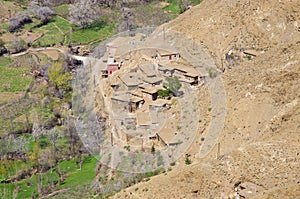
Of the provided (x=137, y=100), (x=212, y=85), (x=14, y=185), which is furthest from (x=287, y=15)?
(x=14, y=185)

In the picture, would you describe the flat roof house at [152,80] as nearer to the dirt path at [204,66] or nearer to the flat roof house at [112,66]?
the dirt path at [204,66]

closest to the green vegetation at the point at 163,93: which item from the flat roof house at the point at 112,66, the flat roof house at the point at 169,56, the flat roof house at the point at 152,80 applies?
the flat roof house at the point at 152,80

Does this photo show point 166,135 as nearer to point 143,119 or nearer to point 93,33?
point 143,119

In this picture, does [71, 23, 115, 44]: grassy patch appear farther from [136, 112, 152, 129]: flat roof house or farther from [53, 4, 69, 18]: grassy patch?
[136, 112, 152, 129]: flat roof house

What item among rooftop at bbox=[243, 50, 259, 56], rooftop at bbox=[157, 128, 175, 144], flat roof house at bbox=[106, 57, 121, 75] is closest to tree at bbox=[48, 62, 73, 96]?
flat roof house at bbox=[106, 57, 121, 75]

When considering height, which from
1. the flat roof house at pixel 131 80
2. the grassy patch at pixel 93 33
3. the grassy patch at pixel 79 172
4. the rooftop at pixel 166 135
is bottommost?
the grassy patch at pixel 79 172
